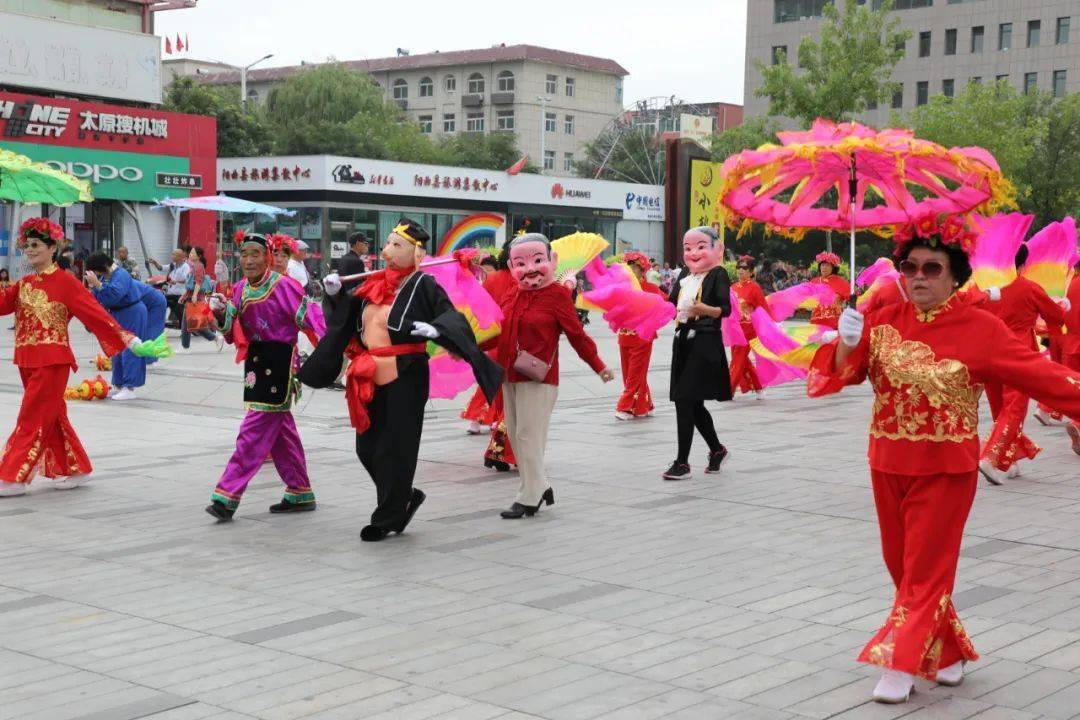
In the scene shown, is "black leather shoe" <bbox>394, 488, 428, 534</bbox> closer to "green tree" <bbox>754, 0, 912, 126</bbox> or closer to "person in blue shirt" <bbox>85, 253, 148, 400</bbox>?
"person in blue shirt" <bbox>85, 253, 148, 400</bbox>

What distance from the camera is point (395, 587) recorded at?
646cm

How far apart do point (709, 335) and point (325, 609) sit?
447cm

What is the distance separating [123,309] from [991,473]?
9.47 m

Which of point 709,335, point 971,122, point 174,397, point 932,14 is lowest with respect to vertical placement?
point 174,397

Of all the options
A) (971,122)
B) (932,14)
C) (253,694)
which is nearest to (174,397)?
(253,694)

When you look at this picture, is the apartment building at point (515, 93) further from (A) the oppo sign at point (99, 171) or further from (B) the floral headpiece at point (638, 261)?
(B) the floral headpiece at point (638, 261)

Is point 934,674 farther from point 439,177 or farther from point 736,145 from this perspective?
point 736,145

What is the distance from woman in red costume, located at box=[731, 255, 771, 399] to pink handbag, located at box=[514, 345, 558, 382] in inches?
208

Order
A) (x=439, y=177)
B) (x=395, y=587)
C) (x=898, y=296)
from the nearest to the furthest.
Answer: (x=898, y=296) → (x=395, y=587) → (x=439, y=177)

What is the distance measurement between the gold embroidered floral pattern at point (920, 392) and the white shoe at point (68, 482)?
19.3 feet

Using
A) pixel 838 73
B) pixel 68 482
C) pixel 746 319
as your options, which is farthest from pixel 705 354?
pixel 838 73

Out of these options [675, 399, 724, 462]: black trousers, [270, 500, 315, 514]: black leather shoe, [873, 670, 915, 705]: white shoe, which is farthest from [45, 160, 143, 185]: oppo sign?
[873, 670, 915, 705]: white shoe

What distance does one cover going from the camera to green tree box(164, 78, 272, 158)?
170ft

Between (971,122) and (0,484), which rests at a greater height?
(971,122)
